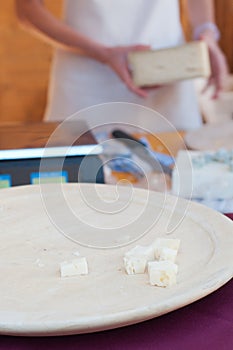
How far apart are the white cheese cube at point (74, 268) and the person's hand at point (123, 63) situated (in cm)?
87

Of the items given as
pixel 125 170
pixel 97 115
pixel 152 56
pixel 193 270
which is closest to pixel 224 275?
pixel 193 270

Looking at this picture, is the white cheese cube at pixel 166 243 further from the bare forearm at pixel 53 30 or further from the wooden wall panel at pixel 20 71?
the wooden wall panel at pixel 20 71

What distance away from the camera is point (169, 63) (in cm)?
135

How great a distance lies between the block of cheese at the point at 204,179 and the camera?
3.29 ft

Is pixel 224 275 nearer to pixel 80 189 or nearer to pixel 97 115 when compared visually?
pixel 80 189

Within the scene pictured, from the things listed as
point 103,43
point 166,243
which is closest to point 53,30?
point 103,43

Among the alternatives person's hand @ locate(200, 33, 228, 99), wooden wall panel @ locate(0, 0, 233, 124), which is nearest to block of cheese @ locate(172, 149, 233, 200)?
person's hand @ locate(200, 33, 228, 99)

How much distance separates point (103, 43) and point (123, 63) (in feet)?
0.72

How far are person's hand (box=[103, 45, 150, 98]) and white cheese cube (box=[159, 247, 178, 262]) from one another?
85 centimetres

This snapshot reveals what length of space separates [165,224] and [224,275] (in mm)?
171

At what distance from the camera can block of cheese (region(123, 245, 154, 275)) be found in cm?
61

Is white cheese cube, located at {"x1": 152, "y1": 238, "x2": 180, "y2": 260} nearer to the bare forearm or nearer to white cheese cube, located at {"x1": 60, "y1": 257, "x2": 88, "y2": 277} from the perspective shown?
white cheese cube, located at {"x1": 60, "y1": 257, "x2": 88, "y2": 277}

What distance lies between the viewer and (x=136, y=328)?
0.57 metres

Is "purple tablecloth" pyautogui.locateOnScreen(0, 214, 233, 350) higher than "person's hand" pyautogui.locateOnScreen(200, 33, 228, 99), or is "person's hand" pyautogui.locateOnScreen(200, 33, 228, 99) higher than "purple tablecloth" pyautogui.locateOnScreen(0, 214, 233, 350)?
"purple tablecloth" pyautogui.locateOnScreen(0, 214, 233, 350)
